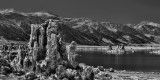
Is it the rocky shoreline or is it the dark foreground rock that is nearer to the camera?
the rocky shoreline

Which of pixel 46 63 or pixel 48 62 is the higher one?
pixel 48 62

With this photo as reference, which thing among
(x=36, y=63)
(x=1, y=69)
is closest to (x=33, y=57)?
(x=36, y=63)

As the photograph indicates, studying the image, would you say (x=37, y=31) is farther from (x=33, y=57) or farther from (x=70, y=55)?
(x=70, y=55)

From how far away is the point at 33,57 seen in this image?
284 ft

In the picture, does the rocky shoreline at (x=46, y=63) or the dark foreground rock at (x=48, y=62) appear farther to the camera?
the dark foreground rock at (x=48, y=62)

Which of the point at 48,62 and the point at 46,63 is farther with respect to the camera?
the point at 48,62

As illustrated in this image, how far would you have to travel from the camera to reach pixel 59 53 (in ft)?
279

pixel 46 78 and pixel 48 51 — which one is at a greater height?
pixel 48 51

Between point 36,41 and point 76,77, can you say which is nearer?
point 76,77

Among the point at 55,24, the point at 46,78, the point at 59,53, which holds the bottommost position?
the point at 46,78

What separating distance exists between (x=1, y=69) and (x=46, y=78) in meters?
11.4

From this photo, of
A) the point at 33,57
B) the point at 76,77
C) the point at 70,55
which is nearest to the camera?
the point at 76,77

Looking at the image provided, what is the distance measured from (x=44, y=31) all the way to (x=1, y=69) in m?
14.6

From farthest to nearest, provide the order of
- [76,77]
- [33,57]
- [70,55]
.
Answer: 1. [70,55]
2. [33,57]
3. [76,77]
